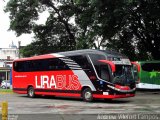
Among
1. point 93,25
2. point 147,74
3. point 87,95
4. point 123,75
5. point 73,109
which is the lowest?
point 73,109

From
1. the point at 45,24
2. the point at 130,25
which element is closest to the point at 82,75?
the point at 130,25

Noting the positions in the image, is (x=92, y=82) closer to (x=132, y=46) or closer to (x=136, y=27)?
(x=136, y=27)

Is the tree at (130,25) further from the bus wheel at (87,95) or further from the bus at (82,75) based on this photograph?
the bus wheel at (87,95)

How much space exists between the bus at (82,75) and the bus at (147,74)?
383 inches

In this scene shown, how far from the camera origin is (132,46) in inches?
1572

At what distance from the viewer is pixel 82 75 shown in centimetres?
2520

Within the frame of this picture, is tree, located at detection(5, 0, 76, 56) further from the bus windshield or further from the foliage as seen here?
the bus windshield

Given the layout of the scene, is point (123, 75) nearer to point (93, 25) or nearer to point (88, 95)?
point (88, 95)

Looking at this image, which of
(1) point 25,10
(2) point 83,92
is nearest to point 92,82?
(2) point 83,92

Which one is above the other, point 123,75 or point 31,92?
point 123,75

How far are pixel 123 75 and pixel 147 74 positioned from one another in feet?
40.6

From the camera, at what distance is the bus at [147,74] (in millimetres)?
35594

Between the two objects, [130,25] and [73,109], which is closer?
[73,109]

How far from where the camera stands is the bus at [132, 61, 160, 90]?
117 ft
